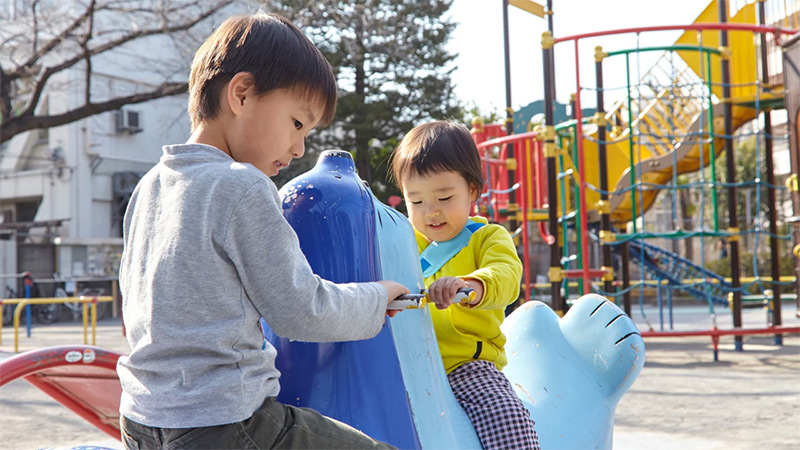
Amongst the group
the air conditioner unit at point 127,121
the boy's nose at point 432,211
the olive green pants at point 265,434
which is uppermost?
the air conditioner unit at point 127,121

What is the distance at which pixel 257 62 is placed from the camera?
1066 millimetres

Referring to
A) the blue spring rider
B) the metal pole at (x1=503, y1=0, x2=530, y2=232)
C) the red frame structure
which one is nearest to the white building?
the metal pole at (x1=503, y1=0, x2=530, y2=232)

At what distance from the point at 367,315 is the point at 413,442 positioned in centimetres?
29

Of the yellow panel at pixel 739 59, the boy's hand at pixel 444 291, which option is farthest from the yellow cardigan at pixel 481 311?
the yellow panel at pixel 739 59

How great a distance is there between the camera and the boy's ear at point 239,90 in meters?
1.06

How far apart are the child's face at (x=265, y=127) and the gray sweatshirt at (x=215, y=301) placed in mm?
67

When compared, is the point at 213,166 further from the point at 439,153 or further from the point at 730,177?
the point at 730,177

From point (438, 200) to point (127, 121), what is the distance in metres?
18.7

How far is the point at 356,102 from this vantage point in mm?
15898

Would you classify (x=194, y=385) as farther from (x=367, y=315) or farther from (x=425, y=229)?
(x=425, y=229)

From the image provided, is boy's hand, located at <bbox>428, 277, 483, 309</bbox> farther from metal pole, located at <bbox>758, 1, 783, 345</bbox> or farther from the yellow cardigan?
metal pole, located at <bbox>758, 1, 783, 345</bbox>

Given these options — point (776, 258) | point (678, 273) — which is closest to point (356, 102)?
point (678, 273)

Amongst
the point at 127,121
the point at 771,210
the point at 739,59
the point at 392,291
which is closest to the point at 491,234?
the point at 392,291

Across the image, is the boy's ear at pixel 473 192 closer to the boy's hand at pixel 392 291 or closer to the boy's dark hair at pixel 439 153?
the boy's dark hair at pixel 439 153
